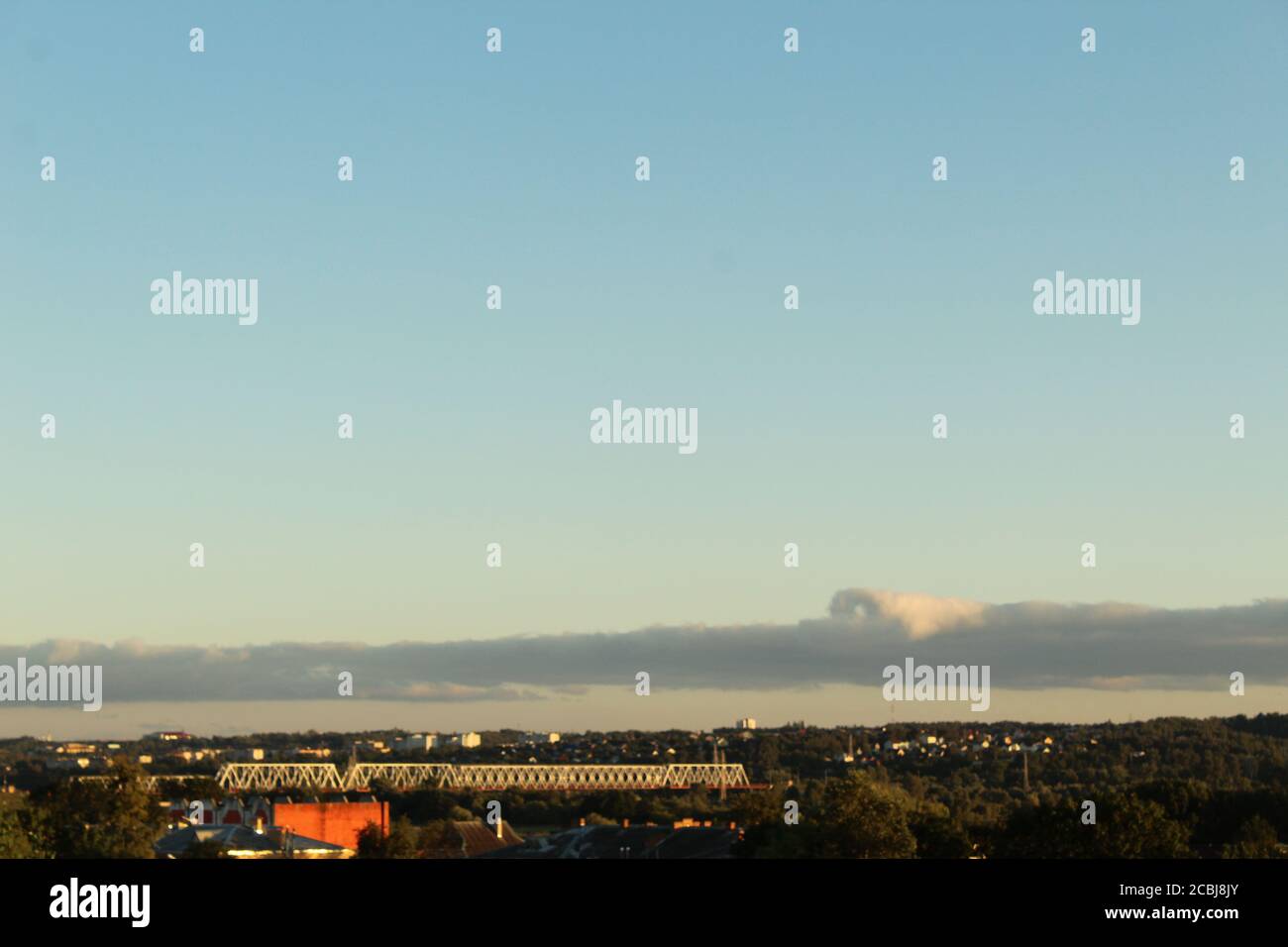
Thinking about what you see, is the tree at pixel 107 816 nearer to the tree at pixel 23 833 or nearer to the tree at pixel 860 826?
the tree at pixel 23 833

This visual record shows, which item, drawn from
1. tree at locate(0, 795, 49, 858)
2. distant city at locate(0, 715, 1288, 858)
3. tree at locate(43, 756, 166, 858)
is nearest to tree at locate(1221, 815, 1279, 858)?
distant city at locate(0, 715, 1288, 858)

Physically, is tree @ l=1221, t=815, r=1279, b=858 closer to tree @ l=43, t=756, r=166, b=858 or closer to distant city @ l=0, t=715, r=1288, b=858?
distant city @ l=0, t=715, r=1288, b=858

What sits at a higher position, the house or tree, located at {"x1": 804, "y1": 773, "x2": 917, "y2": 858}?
tree, located at {"x1": 804, "y1": 773, "x2": 917, "y2": 858}

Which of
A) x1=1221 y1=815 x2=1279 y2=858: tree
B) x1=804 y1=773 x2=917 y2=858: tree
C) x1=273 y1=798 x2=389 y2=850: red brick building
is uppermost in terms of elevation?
x1=804 y1=773 x2=917 y2=858: tree

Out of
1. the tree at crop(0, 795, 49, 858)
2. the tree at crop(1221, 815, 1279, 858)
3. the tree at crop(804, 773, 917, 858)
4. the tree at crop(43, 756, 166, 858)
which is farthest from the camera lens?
the tree at crop(43, 756, 166, 858)

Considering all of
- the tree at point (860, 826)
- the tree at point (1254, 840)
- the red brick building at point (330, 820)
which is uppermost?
the tree at point (860, 826)

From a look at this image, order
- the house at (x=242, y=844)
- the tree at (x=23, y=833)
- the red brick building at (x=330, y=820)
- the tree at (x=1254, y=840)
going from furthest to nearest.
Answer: the red brick building at (x=330, y=820)
the house at (x=242, y=844)
the tree at (x=1254, y=840)
the tree at (x=23, y=833)

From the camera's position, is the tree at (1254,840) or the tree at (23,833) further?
the tree at (1254,840)

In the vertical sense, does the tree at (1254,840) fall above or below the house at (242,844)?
above

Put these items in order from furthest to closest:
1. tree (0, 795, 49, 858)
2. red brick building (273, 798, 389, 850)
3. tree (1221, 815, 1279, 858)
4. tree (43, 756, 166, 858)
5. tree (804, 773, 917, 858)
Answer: red brick building (273, 798, 389, 850)
tree (43, 756, 166, 858)
tree (804, 773, 917, 858)
tree (1221, 815, 1279, 858)
tree (0, 795, 49, 858)

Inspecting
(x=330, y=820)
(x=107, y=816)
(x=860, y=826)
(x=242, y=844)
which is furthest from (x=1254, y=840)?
(x=107, y=816)

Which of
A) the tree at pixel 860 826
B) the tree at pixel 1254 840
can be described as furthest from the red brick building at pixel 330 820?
the tree at pixel 1254 840
